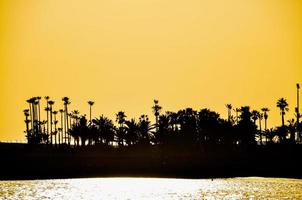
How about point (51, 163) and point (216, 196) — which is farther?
point (51, 163)

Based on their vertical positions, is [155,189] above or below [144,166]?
below

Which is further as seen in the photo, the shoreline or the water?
the shoreline

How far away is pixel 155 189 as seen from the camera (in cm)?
12962

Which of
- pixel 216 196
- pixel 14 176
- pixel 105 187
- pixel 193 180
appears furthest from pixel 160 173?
pixel 216 196

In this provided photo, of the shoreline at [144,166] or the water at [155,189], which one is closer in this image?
the water at [155,189]

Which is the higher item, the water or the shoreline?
the shoreline

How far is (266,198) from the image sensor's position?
335ft

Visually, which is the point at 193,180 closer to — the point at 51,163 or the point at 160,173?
the point at 160,173

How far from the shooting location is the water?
358 feet

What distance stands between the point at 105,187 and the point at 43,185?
41.4 ft

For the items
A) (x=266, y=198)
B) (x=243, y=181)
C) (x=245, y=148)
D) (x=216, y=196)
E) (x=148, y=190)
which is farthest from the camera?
(x=245, y=148)

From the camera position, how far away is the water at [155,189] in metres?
109

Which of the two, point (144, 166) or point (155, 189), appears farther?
point (144, 166)

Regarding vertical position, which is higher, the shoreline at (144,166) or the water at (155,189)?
the shoreline at (144,166)
